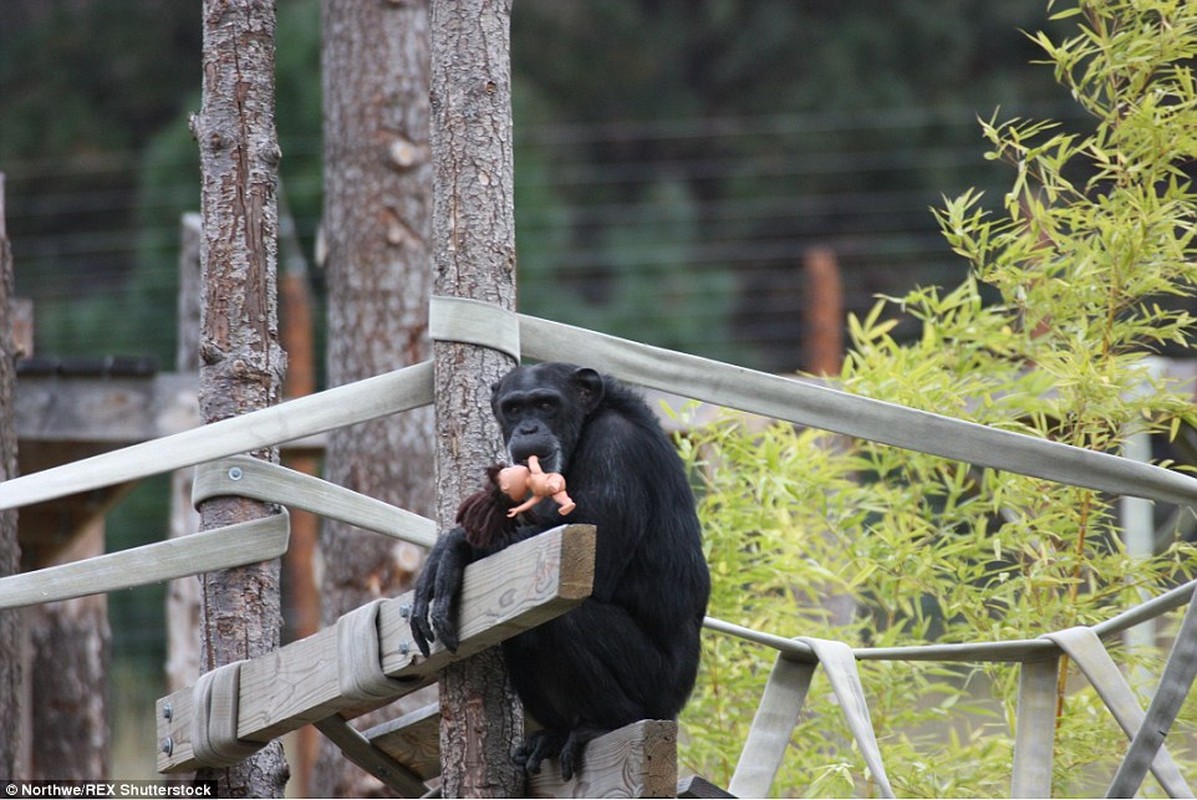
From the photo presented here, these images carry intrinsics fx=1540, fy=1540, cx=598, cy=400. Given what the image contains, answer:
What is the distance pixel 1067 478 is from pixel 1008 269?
1.28 metres

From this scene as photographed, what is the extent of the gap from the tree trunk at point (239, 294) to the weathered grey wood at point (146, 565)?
126 millimetres

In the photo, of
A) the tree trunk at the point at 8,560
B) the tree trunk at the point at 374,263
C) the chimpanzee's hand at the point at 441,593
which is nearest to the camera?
the chimpanzee's hand at the point at 441,593

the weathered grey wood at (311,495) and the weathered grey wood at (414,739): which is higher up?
the weathered grey wood at (311,495)

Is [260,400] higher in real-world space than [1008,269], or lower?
lower

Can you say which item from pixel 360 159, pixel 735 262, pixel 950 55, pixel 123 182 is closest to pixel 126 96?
pixel 123 182

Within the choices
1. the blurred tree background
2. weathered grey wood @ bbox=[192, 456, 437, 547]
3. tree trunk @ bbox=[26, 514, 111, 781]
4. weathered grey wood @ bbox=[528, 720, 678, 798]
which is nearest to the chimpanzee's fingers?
weathered grey wood @ bbox=[528, 720, 678, 798]

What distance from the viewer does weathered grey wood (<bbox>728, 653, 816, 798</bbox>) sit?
4109 mm

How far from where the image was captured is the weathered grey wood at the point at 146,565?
3.75 metres

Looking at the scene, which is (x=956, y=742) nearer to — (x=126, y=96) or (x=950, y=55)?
(x=950, y=55)

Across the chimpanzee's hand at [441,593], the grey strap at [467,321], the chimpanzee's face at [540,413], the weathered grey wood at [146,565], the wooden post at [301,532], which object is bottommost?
the wooden post at [301,532]

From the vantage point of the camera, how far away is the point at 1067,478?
3531mm

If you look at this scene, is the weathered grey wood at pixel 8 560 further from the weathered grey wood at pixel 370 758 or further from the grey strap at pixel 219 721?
the grey strap at pixel 219 721

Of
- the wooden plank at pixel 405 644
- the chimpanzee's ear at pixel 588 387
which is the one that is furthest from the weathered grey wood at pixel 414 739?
the chimpanzee's ear at pixel 588 387

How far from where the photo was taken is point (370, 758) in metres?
4.37
